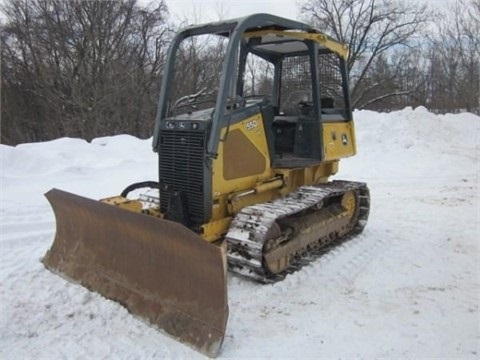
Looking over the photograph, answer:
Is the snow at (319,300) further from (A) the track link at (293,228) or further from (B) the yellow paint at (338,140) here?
(B) the yellow paint at (338,140)

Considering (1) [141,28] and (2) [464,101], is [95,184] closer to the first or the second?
(1) [141,28]

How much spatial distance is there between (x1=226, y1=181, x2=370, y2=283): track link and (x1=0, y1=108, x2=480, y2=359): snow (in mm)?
183

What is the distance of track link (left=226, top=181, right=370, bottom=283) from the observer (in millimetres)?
4555

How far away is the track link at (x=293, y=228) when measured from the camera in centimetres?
455

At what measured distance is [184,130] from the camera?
4672 millimetres

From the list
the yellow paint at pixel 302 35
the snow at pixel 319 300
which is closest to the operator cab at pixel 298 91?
the yellow paint at pixel 302 35

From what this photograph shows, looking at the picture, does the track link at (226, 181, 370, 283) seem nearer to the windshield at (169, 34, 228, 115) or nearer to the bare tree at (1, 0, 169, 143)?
the windshield at (169, 34, 228, 115)

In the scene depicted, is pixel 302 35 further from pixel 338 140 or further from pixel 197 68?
pixel 197 68

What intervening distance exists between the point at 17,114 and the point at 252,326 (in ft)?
73.6

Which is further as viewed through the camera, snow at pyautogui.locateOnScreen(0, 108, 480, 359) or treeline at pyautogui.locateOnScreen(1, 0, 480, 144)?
treeline at pyautogui.locateOnScreen(1, 0, 480, 144)

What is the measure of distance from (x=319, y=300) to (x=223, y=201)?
135 cm

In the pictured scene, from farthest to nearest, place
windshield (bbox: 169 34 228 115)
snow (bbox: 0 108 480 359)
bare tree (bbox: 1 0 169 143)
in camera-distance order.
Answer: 1. bare tree (bbox: 1 0 169 143)
2. windshield (bbox: 169 34 228 115)
3. snow (bbox: 0 108 480 359)

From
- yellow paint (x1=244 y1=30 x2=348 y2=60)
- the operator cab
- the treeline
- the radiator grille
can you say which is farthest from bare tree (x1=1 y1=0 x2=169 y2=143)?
the radiator grille

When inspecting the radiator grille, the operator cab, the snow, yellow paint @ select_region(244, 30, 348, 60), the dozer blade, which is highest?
yellow paint @ select_region(244, 30, 348, 60)
